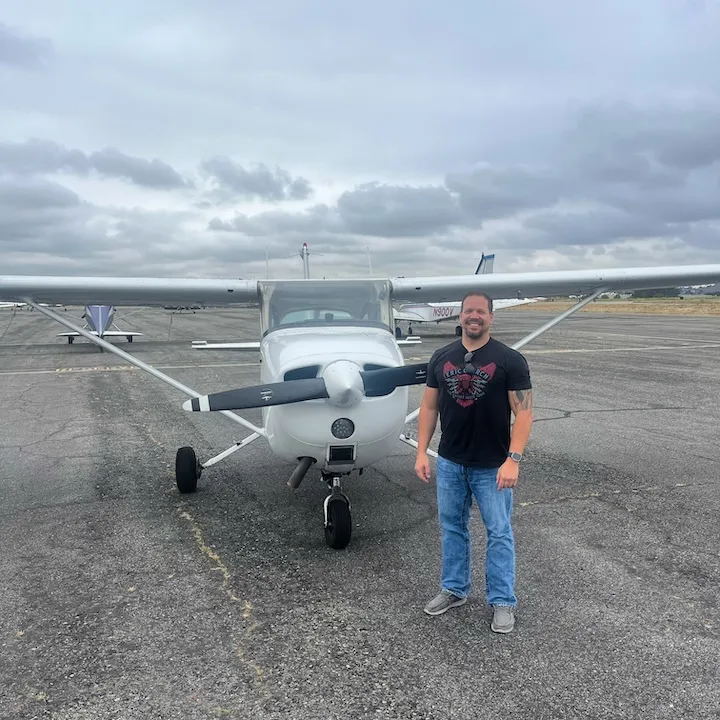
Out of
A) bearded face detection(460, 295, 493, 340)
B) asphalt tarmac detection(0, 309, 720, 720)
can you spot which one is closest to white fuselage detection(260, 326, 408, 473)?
asphalt tarmac detection(0, 309, 720, 720)

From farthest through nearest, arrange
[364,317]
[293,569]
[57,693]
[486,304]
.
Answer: [364,317], [293,569], [486,304], [57,693]

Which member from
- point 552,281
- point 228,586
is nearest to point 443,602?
point 228,586

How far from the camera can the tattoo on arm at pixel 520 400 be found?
3133 mm

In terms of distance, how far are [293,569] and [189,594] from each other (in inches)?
25.5

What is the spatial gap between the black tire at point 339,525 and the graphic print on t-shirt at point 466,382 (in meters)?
1.34

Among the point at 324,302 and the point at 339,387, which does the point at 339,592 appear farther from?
the point at 324,302

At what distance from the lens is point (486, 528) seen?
3.33m


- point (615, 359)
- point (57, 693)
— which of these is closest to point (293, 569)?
point (57, 693)

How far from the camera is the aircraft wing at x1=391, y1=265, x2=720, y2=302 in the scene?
6.07 m

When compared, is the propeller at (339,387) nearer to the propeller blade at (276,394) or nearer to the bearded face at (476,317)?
the propeller blade at (276,394)

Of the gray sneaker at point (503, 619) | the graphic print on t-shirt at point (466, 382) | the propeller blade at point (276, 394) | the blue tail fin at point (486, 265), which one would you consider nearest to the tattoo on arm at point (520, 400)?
the graphic print on t-shirt at point (466, 382)

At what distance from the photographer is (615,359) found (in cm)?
1650

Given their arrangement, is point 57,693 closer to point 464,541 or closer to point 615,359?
point 464,541

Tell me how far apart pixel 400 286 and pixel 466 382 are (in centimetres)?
261
